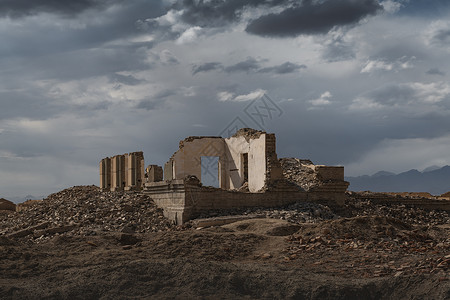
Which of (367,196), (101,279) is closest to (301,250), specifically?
(101,279)

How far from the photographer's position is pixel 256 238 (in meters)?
11.5

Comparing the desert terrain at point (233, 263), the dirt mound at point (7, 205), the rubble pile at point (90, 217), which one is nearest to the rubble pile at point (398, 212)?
the desert terrain at point (233, 263)

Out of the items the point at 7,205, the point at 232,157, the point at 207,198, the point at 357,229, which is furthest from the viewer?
the point at 7,205

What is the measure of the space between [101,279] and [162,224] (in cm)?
925

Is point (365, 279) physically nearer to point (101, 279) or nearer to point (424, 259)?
point (424, 259)

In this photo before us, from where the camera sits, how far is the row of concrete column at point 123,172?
20.6 metres

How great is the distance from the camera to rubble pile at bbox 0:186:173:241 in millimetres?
15594

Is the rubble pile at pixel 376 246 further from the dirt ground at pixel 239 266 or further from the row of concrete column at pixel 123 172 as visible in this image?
the row of concrete column at pixel 123 172

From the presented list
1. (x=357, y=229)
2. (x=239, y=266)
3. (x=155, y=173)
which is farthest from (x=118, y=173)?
(x=239, y=266)

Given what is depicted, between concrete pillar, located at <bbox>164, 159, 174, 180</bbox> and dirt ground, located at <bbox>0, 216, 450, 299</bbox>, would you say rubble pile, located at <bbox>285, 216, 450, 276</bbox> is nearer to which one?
dirt ground, located at <bbox>0, 216, 450, 299</bbox>

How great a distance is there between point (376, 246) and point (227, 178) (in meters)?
17.1

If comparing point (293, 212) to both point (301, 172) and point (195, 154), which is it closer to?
point (301, 172)

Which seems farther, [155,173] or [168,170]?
[168,170]

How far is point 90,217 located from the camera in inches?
664
